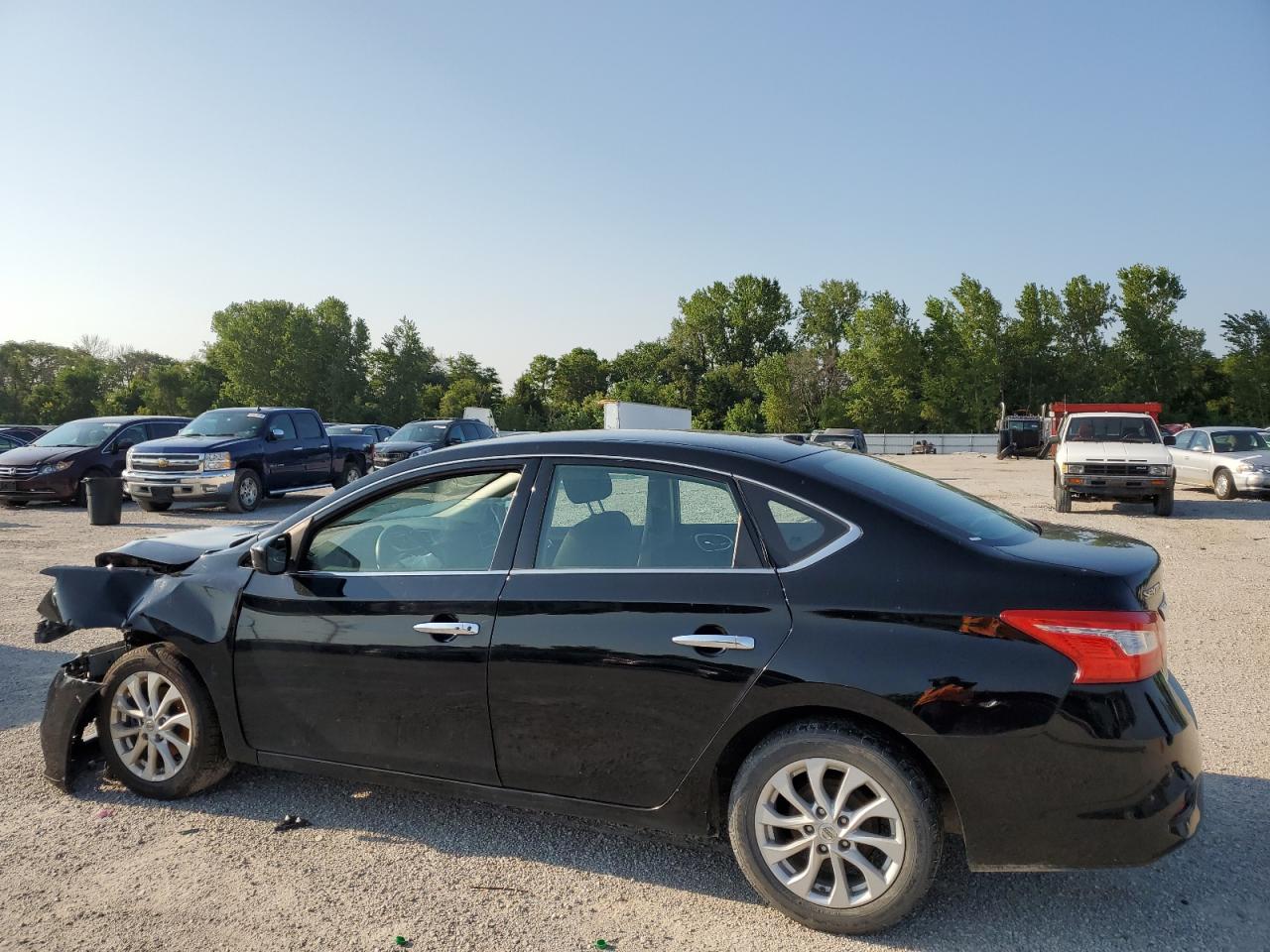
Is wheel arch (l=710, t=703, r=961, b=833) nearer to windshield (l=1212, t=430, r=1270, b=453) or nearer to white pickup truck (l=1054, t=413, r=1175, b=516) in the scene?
white pickup truck (l=1054, t=413, r=1175, b=516)

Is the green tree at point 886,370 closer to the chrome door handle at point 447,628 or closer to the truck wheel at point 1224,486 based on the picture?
the truck wheel at point 1224,486

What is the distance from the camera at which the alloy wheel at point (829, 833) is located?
2801 millimetres

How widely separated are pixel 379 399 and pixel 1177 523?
3255 inches

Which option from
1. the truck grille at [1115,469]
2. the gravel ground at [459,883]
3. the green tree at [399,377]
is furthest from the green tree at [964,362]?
the gravel ground at [459,883]

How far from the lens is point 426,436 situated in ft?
73.0

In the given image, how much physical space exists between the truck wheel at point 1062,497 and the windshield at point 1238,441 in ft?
18.6

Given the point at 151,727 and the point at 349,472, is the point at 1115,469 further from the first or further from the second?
the point at 349,472

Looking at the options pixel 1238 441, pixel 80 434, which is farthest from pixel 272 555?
pixel 1238 441

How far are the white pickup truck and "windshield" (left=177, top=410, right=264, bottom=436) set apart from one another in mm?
14654

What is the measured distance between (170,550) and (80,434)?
1601 cm

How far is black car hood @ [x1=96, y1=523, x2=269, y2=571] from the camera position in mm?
4090

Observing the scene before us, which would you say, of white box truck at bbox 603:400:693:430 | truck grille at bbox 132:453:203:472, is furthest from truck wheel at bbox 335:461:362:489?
white box truck at bbox 603:400:693:430

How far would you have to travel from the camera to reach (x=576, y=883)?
3248 millimetres

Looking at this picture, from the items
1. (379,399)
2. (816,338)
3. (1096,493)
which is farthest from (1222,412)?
(379,399)
